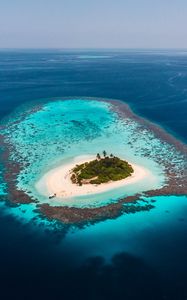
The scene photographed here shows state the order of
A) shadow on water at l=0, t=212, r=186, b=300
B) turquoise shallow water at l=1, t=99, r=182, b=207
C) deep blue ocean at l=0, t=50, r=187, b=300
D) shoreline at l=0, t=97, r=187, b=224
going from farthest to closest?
turquoise shallow water at l=1, t=99, r=182, b=207 < shoreline at l=0, t=97, r=187, b=224 < deep blue ocean at l=0, t=50, r=187, b=300 < shadow on water at l=0, t=212, r=186, b=300

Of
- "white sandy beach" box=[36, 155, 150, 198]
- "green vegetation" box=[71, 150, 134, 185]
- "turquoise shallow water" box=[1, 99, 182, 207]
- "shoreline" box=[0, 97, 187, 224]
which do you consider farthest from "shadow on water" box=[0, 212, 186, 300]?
"green vegetation" box=[71, 150, 134, 185]

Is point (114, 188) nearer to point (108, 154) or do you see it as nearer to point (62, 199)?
point (62, 199)

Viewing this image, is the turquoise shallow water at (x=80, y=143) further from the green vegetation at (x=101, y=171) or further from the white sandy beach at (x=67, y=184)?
the green vegetation at (x=101, y=171)

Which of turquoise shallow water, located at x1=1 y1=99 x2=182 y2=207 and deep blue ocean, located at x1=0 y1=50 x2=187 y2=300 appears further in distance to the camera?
turquoise shallow water, located at x1=1 y1=99 x2=182 y2=207

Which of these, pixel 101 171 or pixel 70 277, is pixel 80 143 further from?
pixel 70 277

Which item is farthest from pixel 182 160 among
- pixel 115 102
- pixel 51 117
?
pixel 115 102

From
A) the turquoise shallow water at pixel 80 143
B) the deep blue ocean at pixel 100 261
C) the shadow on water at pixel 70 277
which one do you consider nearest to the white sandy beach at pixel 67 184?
the turquoise shallow water at pixel 80 143

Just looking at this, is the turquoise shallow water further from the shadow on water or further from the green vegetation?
the shadow on water
